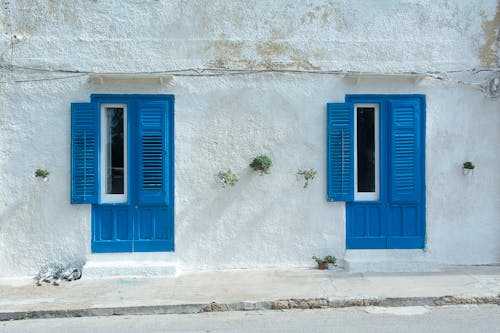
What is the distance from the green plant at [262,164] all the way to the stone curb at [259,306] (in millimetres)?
2426

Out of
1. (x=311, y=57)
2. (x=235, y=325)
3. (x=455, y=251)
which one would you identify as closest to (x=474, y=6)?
(x=311, y=57)

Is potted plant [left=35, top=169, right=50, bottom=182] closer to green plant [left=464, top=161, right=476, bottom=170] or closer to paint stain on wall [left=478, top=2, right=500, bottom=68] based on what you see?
green plant [left=464, top=161, right=476, bottom=170]

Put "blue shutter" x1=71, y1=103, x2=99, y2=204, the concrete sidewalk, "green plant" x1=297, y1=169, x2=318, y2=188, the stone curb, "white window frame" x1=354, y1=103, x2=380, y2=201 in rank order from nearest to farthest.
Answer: the stone curb, the concrete sidewalk, "blue shutter" x1=71, y1=103, x2=99, y2=204, "green plant" x1=297, y1=169, x2=318, y2=188, "white window frame" x1=354, y1=103, x2=380, y2=201

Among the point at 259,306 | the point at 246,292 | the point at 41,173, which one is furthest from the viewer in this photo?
the point at 41,173

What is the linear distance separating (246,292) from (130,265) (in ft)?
7.23

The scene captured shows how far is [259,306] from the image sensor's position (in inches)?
289

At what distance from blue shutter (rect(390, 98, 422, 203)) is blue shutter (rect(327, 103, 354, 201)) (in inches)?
28.9

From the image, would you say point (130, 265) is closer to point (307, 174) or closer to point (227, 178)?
point (227, 178)

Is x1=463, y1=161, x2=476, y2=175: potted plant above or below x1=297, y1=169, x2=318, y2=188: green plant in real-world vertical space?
above

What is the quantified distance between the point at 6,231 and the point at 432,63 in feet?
25.4

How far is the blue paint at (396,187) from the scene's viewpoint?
9.29 meters

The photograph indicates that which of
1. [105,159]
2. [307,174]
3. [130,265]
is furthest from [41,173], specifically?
[307,174]

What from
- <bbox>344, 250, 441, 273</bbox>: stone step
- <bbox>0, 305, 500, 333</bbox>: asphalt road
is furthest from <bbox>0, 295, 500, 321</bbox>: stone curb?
<bbox>344, 250, 441, 273</bbox>: stone step

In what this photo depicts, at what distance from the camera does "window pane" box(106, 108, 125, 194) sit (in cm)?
922
